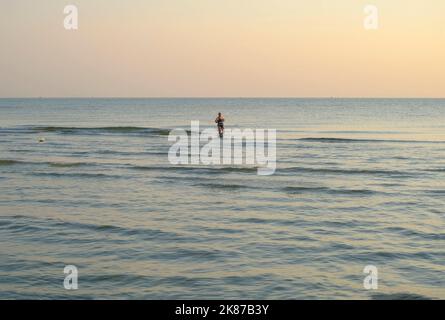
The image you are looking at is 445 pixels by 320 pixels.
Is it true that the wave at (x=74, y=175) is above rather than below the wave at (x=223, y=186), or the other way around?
above

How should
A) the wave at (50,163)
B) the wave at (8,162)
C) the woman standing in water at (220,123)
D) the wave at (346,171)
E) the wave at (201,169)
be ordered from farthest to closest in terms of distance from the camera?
1. the woman standing in water at (220,123)
2. the wave at (8,162)
3. the wave at (50,163)
4. the wave at (201,169)
5. the wave at (346,171)

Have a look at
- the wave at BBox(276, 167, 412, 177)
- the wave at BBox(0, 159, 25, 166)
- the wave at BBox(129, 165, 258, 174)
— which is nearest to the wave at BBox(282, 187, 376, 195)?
the wave at BBox(276, 167, 412, 177)
